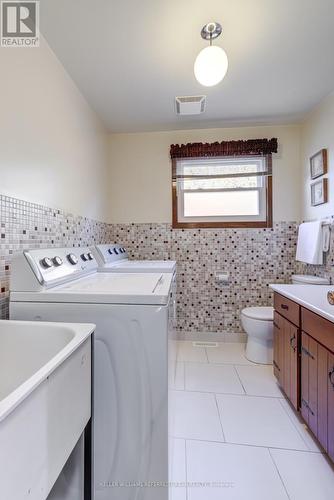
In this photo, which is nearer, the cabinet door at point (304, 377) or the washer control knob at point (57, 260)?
the washer control knob at point (57, 260)

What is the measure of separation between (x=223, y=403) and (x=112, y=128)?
2.74 metres

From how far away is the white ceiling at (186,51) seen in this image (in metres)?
1.34

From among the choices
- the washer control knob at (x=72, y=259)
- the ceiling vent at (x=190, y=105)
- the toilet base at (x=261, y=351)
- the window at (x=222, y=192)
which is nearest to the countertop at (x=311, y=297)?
the toilet base at (x=261, y=351)

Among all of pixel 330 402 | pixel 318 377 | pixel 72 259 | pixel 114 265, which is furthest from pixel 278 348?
pixel 72 259

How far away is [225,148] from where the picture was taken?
2.65m

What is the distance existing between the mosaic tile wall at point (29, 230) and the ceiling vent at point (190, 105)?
1279 mm

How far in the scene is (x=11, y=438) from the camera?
496mm

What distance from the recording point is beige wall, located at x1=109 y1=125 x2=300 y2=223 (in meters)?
2.64

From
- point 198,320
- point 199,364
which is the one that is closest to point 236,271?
point 198,320

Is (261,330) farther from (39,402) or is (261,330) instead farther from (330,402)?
(39,402)

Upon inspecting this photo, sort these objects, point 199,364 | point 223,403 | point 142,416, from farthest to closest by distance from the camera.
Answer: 1. point 199,364
2. point 223,403
3. point 142,416

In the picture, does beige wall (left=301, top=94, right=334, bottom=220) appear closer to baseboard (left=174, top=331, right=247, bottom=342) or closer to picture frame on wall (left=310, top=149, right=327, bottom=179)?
picture frame on wall (left=310, top=149, right=327, bottom=179)

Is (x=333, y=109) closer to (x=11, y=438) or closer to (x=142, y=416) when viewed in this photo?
(x=142, y=416)

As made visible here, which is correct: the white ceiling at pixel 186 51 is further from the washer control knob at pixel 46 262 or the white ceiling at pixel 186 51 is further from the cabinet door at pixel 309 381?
the cabinet door at pixel 309 381
